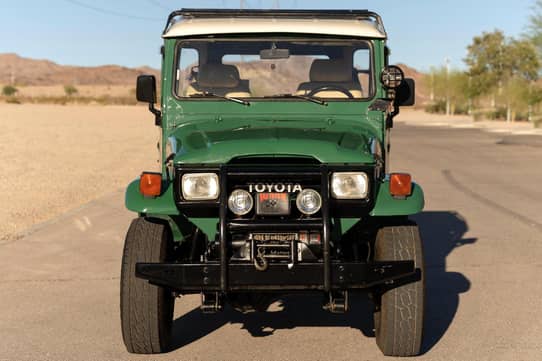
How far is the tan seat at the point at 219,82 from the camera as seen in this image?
709cm

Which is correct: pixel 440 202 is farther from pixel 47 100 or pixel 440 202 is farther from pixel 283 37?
pixel 47 100

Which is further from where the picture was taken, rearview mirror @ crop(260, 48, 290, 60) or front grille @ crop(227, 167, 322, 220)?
rearview mirror @ crop(260, 48, 290, 60)

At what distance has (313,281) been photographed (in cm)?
542

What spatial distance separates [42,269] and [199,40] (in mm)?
3398

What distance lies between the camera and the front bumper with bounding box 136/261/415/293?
17.7ft

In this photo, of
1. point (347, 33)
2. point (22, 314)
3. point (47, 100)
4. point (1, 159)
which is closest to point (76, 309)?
point (22, 314)

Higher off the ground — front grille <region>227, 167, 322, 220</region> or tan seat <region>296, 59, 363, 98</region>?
tan seat <region>296, 59, 363, 98</region>

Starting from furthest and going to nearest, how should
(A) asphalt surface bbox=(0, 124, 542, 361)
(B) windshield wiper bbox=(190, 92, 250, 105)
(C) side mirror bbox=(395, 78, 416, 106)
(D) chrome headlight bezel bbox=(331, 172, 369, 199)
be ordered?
(C) side mirror bbox=(395, 78, 416, 106) < (B) windshield wiper bbox=(190, 92, 250, 105) < (A) asphalt surface bbox=(0, 124, 542, 361) < (D) chrome headlight bezel bbox=(331, 172, 369, 199)

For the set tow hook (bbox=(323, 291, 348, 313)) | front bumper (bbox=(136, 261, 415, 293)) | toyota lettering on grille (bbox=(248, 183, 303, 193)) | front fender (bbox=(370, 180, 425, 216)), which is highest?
toyota lettering on grille (bbox=(248, 183, 303, 193))

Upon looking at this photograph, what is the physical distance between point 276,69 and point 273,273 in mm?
2284

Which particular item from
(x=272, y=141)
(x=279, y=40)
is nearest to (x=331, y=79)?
(x=279, y=40)

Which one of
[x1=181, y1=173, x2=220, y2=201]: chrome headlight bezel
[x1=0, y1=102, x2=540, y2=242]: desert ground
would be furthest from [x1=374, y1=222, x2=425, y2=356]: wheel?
[x1=0, y1=102, x2=540, y2=242]: desert ground

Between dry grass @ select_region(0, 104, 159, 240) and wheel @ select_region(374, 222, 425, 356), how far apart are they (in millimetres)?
6589

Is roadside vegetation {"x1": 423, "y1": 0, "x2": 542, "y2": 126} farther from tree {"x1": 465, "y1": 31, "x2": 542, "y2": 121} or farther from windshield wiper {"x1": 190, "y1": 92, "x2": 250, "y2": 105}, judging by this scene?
windshield wiper {"x1": 190, "y1": 92, "x2": 250, "y2": 105}
